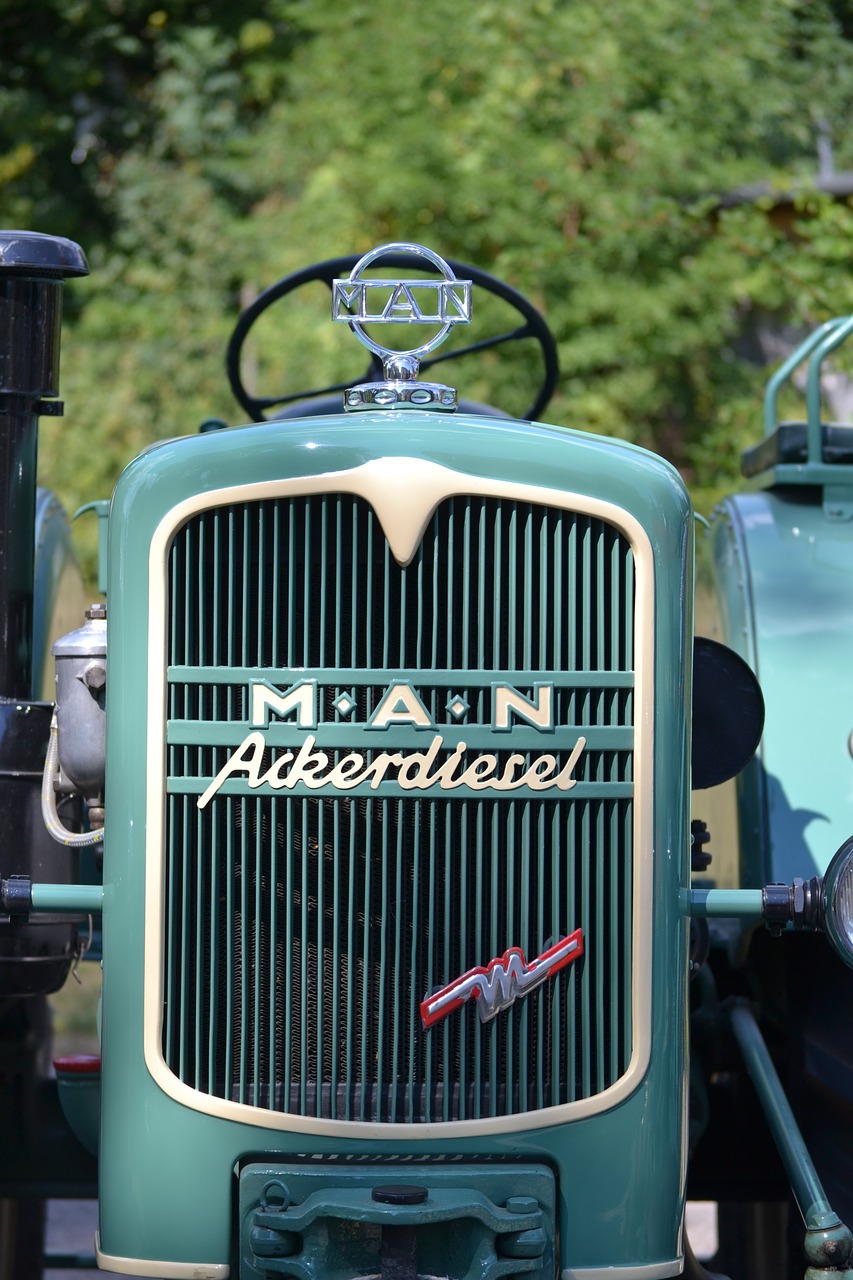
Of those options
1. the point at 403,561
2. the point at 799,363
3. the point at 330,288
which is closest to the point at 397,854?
the point at 403,561

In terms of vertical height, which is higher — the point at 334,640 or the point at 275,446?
the point at 275,446

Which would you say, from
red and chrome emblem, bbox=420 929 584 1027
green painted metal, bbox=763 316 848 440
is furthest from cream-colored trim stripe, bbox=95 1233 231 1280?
green painted metal, bbox=763 316 848 440

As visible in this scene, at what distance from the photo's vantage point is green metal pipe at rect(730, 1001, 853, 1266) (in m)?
2.20

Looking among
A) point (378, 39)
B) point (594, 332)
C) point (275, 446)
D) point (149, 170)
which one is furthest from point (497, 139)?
point (275, 446)

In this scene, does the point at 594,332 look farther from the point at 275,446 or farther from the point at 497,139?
the point at 275,446

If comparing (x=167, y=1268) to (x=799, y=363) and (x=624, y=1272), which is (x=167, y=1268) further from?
(x=799, y=363)

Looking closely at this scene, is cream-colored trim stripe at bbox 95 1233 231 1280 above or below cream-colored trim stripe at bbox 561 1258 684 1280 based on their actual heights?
above

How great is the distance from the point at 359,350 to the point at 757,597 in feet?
21.5

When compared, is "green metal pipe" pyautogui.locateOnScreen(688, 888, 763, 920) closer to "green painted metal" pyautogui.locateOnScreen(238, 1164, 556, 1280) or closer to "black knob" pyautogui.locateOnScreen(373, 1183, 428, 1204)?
"green painted metal" pyautogui.locateOnScreen(238, 1164, 556, 1280)

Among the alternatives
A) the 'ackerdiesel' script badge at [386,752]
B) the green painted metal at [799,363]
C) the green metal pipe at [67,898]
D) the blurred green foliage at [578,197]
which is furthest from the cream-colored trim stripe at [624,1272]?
the blurred green foliage at [578,197]

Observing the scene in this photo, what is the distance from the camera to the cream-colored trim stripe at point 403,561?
2111mm

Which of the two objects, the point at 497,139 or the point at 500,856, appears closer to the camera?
the point at 500,856

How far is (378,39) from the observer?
33.8 ft

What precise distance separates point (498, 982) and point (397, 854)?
0.22 meters
